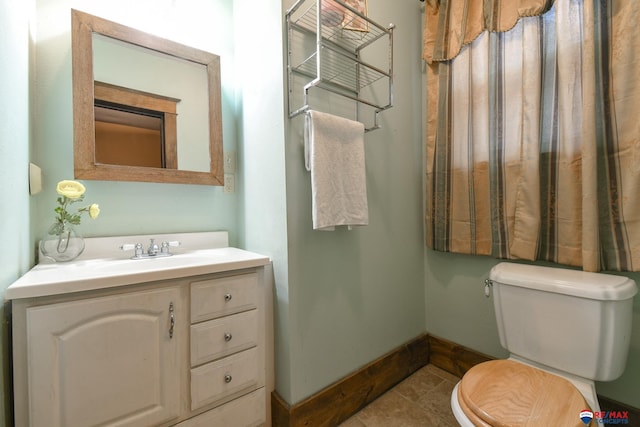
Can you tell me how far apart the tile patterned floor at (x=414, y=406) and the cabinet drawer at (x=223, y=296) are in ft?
2.56

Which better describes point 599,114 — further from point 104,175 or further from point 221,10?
point 104,175

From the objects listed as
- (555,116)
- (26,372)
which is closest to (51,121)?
(26,372)

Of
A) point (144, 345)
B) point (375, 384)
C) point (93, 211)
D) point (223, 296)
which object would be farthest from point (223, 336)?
point (375, 384)

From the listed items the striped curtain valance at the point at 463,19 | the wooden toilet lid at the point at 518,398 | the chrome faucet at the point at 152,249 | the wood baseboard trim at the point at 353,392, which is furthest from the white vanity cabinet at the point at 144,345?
the striped curtain valance at the point at 463,19

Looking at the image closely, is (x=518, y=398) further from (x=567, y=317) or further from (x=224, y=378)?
(x=224, y=378)

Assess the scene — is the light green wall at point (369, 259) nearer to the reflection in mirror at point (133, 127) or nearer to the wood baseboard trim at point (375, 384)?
the wood baseboard trim at point (375, 384)

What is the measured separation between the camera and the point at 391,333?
5.17ft

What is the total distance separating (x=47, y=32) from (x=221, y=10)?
31.1 inches

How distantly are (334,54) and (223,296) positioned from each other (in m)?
1.21

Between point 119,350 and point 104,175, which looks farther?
point 104,175

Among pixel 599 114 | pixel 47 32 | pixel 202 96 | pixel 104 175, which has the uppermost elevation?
pixel 47 32

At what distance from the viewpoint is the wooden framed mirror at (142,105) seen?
1.15m

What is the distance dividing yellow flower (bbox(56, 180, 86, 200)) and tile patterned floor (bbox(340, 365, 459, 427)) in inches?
59.0

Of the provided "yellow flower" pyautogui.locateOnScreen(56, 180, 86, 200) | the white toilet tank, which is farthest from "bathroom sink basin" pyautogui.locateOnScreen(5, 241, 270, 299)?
the white toilet tank
